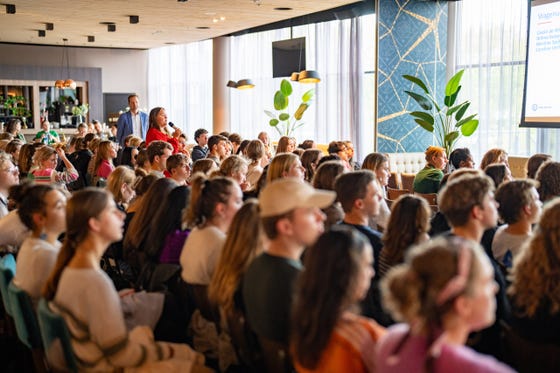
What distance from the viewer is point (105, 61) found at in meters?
20.3

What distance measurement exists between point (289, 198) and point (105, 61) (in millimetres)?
19029

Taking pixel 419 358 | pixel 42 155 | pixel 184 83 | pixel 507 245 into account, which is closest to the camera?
pixel 419 358

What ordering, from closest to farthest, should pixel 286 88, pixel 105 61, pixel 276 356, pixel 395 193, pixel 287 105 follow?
pixel 276 356
pixel 395 193
pixel 286 88
pixel 287 105
pixel 105 61

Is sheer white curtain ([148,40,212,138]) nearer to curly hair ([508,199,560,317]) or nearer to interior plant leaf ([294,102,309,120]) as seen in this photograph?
interior plant leaf ([294,102,309,120])

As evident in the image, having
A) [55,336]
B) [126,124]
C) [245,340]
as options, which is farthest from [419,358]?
[126,124]

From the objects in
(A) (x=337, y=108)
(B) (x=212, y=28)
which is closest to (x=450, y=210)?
(A) (x=337, y=108)

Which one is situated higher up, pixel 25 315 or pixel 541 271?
pixel 541 271

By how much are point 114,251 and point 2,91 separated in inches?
627

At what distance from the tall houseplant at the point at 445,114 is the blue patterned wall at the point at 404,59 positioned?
0.26 meters

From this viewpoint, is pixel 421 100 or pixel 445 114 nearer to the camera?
pixel 421 100

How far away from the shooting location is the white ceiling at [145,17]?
36.6 ft

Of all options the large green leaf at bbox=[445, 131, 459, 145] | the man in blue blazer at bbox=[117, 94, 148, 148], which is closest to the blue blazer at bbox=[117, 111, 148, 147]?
the man in blue blazer at bbox=[117, 94, 148, 148]

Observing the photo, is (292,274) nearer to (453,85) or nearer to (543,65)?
(543,65)

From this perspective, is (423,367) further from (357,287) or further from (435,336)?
(357,287)
